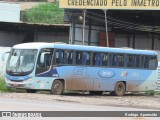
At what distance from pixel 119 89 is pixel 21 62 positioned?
7099 millimetres

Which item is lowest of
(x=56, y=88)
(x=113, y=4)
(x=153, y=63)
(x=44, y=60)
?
(x=56, y=88)

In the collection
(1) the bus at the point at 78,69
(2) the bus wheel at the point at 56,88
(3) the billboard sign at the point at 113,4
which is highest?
(3) the billboard sign at the point at 113,4

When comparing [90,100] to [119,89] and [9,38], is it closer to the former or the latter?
[119,89]

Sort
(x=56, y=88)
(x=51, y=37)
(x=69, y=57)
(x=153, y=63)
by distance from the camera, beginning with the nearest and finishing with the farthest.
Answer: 1. (x=56, y=88)
2. (x=69, y=57)
3. (x=153, y=63)
4. (x=51, y=37)

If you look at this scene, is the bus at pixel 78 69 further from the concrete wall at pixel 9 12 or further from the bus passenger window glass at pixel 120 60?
the concrete wall at pixel 9 12

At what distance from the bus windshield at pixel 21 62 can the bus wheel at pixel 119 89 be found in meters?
6.48

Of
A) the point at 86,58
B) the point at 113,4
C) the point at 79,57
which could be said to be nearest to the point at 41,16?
the point at 113,4

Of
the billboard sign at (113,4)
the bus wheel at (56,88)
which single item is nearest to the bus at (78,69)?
the bus wheel at (56,88)

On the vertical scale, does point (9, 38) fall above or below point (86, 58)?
above

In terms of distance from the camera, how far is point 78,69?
104ft

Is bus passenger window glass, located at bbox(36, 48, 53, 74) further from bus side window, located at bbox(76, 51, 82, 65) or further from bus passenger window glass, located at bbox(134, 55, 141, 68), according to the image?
→ bus passenger window glass, located at bbox(134, 55, 141, 68)

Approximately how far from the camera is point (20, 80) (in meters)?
30.2

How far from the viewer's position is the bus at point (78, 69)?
1187 inches

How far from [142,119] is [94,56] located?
19.3 metres
